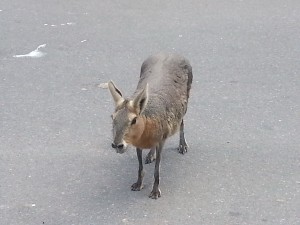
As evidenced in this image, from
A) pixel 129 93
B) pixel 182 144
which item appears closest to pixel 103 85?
pixel 129 93

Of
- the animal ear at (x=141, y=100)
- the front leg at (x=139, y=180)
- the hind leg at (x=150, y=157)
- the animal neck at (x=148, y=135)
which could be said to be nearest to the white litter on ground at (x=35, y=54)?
the hind leg at (x=150, y=157)

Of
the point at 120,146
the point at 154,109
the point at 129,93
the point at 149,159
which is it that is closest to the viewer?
the point at 120,146

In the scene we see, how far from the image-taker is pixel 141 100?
5.06 meters

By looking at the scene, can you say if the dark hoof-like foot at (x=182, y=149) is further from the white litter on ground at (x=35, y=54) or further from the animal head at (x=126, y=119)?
the white litter on ground at (x=35, y=54)

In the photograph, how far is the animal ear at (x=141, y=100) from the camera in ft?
16.5

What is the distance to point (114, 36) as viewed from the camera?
873cm

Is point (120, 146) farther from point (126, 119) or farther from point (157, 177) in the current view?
point (157, 177)

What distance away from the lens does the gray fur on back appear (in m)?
5.52

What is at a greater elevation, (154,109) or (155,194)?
(154,109)

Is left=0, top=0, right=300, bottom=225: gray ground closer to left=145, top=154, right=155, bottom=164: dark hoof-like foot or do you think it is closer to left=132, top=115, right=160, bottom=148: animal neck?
left=145, top=154, right=155, bottom=164: dark hoof-like foot

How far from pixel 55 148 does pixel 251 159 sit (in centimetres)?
175

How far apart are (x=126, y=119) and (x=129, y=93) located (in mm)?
2276

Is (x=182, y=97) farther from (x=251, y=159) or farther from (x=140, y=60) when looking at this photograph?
(x=140, y=60)

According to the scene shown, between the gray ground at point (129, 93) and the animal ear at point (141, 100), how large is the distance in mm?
851
